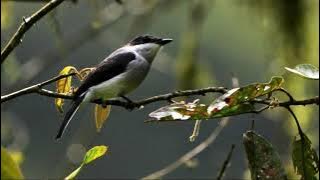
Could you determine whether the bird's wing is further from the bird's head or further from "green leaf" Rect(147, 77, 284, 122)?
"green leaf" Rect(147, 77, 284, 122)

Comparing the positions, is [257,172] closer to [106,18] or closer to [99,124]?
[99,124]

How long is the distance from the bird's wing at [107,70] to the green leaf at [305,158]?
0.72m

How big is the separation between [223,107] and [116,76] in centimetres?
110

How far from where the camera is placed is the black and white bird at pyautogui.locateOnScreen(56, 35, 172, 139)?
2.24 metres

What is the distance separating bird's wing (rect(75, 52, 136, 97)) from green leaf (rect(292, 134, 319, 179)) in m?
0.72

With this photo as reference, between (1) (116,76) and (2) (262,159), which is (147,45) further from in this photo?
(2) (262,159)

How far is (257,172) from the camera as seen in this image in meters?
1.50

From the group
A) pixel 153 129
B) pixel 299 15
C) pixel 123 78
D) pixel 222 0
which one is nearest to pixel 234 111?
pixel 123 78

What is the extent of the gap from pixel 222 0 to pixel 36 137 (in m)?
21.1

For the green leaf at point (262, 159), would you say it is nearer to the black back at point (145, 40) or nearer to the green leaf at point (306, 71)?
the green leaf at point (306, 71)

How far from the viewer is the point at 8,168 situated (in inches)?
50.0

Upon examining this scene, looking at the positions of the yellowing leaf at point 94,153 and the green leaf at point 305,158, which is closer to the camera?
the yellowing leaf at point 94,153

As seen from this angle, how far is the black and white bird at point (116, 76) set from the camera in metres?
2.24

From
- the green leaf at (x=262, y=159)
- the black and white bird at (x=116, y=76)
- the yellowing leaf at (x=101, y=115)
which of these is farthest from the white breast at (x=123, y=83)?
the green leaf at (x=262, y=159)
